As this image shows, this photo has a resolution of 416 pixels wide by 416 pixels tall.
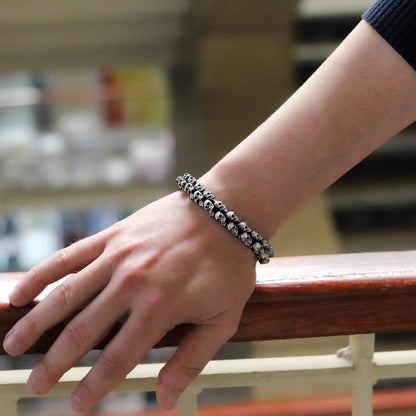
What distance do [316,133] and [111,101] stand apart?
11.2 ft

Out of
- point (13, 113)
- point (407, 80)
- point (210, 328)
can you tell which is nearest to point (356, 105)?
point (407, 80)

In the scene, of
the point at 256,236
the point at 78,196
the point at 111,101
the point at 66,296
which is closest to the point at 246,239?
the point at 256,236

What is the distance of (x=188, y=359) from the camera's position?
1.29ft

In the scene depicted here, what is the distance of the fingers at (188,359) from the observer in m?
0.39

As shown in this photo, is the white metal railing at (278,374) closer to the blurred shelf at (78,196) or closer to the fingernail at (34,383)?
the fingernail at (34,383)

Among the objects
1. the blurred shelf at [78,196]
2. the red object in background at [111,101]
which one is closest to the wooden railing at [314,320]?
the blurred shelf at [78,196]

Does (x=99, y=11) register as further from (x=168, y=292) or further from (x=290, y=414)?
(x=168, y=292)

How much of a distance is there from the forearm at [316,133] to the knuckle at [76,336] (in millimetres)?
114

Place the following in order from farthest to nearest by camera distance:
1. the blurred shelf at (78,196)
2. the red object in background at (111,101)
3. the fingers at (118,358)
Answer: the red object in background at (111,101)
the blurred shelf at (78,196)
the fingers at (118,358)

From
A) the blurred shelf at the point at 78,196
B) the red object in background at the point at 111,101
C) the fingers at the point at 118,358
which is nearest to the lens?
the fingers at the point at 118,358

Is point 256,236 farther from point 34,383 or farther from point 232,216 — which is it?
point 34,383

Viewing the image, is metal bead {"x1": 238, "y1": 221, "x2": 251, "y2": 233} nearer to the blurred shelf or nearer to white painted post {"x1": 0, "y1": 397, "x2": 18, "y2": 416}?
white painted post {"x1": 0, "y1": 397, "x2": 18, "y2": 416}

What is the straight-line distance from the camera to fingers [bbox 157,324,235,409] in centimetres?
39

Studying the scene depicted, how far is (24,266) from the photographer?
367 cm
